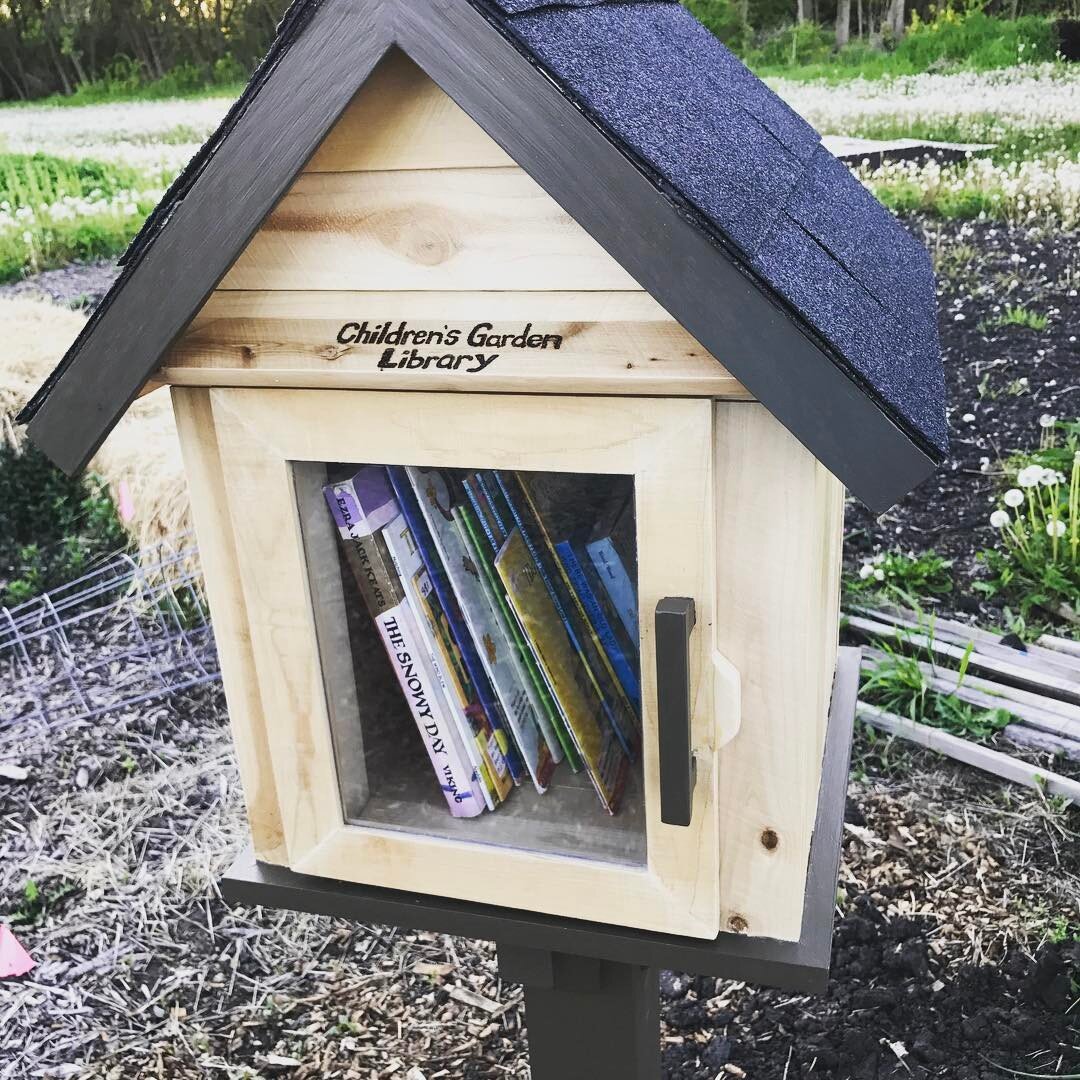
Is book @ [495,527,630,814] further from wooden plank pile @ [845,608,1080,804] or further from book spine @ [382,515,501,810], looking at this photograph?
wooden plank pile @ [845,608,1080,804]

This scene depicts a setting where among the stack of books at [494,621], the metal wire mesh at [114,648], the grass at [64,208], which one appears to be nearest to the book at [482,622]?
the stack of books at [494,621]

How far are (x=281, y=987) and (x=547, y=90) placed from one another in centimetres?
168

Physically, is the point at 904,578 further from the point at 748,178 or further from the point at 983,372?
the point at 748,178

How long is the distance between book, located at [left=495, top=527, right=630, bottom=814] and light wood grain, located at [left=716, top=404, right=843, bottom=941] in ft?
0.38

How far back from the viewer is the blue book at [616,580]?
2.76ft

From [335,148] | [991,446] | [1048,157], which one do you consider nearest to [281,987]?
Result: [335,148]

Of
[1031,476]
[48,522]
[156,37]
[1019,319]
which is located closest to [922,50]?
[1019,319]

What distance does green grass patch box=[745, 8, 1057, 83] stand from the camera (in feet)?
9.18

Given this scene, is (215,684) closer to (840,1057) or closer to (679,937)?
(840,1057)

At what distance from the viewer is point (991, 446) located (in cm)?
304

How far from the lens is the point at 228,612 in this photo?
0.92m

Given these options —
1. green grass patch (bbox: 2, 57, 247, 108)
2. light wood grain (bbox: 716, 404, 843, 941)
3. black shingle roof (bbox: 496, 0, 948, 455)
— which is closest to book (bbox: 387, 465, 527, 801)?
light wood grain (bbox: 716, 404, 843, 941)

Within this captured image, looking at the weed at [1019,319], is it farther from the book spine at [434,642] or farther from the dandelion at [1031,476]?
the book spine at [434,642]

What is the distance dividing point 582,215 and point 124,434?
3032 millimetres
